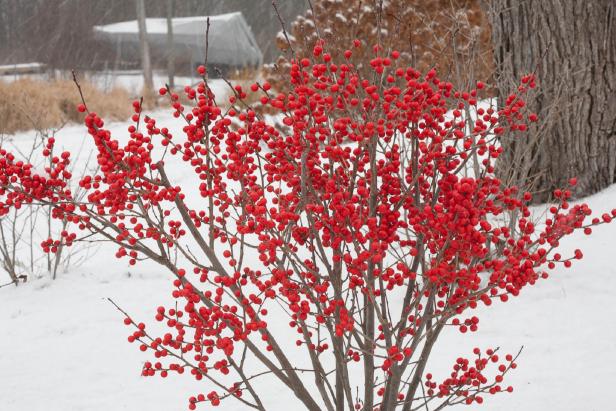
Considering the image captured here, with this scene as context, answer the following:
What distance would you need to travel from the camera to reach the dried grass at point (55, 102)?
36.0 feet

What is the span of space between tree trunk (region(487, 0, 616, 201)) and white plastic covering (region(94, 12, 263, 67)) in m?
23.4

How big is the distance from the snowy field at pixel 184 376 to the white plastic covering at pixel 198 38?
78.2 ft

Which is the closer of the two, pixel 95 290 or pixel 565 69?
pixel 565 69

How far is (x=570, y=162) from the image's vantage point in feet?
15.1

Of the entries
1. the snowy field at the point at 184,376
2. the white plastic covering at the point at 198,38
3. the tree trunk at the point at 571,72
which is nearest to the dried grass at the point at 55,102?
the snowy field at the point at 184,376

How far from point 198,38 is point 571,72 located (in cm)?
2566

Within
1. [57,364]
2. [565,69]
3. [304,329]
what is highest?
[565,69]

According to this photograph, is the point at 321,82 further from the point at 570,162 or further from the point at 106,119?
the point at 106,119

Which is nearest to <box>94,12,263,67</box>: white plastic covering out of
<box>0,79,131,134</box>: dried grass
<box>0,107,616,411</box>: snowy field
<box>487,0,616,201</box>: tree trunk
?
Answer: <box>0,79,131,134</box>: dried grass

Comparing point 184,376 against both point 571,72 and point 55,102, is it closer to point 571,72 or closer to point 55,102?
point 571,72

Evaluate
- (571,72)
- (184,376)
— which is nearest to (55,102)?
(184,376)

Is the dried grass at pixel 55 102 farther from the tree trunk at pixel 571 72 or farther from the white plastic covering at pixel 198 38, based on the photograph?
the white plastic covering at pixel 198 38

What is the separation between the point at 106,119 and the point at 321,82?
11838mm

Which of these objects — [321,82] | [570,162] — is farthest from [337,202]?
[570,162]
